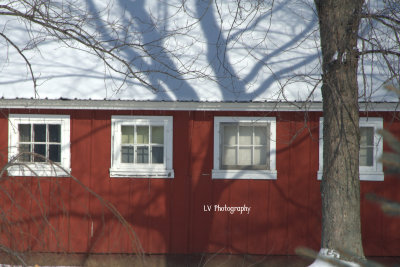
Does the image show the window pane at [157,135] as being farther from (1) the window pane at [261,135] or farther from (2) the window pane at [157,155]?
(1) the window pane at [261,135]

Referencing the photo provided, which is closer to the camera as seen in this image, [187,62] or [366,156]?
[366,156]

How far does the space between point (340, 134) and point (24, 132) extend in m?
5.75

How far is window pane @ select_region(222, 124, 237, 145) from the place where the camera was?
9734 mm

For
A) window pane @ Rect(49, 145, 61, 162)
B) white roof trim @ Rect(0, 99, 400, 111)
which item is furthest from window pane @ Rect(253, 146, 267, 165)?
window pane @ Rect(49, 145, 61, 162)

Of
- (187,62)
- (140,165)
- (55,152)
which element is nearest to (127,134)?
(140,165)

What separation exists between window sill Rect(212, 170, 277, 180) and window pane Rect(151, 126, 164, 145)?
1.13 metres

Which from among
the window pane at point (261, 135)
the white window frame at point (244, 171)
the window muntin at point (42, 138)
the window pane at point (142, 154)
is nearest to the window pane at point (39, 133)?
the window muntin at point (42, 138)

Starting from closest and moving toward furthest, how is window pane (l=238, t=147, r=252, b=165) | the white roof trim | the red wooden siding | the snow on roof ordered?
the white roof trim < the snow on roof < the red wooden siding < window pane (l=238, t=147, r=252, b=165)

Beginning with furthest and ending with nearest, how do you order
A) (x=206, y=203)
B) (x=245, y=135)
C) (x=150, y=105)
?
(x=245, y=135)
(x=206, y=203)
(x=150, y=105)

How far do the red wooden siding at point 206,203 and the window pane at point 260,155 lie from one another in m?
0.25

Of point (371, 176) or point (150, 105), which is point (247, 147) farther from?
point (371, 176)

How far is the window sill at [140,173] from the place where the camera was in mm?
9633

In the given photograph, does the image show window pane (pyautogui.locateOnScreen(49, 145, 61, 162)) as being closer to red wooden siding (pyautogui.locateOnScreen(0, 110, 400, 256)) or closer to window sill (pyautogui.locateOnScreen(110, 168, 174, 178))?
red wooden siding (pyautogui.locateOnScreen(0, 110, 400, 256))

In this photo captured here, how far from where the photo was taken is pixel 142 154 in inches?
384
